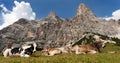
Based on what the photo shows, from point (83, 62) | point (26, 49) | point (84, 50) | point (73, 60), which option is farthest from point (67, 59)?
point (84, 50)

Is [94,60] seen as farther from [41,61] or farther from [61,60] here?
[41,61]

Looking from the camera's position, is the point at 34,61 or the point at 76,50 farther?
the point at 76,50

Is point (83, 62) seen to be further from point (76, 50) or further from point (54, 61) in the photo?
point (76, 50)

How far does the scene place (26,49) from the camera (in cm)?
5134

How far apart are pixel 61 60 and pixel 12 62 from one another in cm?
407

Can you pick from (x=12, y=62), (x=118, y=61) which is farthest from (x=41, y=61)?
(x=118, y=61)

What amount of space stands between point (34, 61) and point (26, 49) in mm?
29969

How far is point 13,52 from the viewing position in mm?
52156

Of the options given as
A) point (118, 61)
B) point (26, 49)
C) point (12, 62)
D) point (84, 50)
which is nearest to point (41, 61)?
point (12, 62)

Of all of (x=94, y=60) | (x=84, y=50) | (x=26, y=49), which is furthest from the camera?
(x=84, y=50)

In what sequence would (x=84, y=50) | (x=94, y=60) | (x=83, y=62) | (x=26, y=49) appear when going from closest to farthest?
(x=83, y=62) → (x=94, y=60) → (x=26, y=49) → (x=84, y=50)

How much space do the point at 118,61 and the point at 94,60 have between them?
2.02 meters

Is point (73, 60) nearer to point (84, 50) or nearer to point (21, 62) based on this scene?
point (21, 62)

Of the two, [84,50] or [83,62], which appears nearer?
[83,62]
